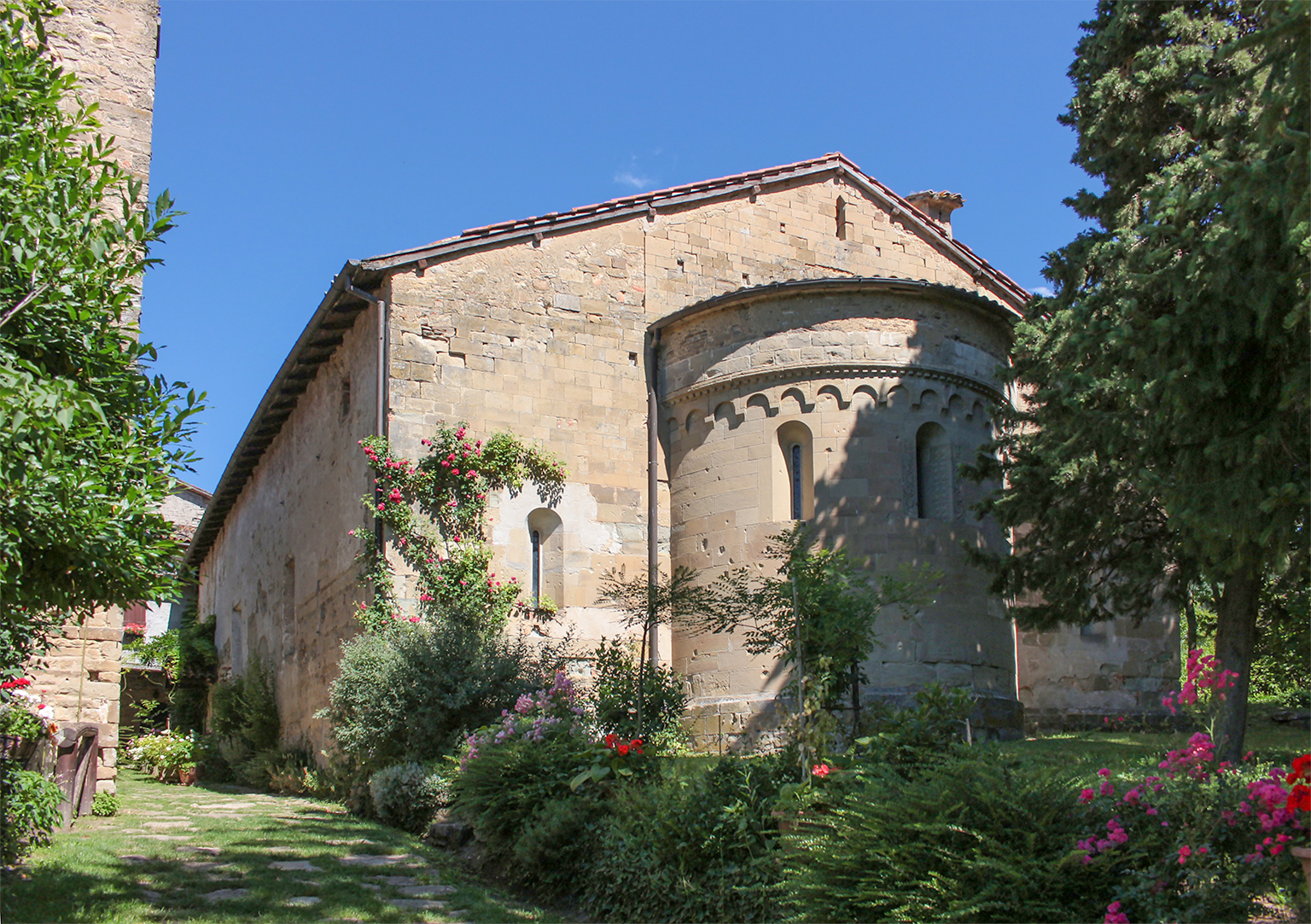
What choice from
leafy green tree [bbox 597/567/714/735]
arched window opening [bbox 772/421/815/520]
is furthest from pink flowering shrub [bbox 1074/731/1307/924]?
arched window opening [bbox 772/421/815/520]

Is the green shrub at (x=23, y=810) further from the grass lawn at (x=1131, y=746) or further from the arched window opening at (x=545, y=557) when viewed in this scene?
the arched window opening at (x=545, y=557)

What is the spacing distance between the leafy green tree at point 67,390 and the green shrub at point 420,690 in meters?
5.82

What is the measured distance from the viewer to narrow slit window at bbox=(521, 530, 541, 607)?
15312mm

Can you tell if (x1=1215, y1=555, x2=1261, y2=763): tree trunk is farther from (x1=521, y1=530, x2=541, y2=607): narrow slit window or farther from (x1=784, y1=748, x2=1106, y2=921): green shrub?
(x1=521, y1=530, x2=541, y2=607): narrow slit window

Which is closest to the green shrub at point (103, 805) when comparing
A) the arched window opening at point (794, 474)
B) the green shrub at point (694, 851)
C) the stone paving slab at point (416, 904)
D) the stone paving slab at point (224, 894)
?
the stone paving slab at point (224, 894)

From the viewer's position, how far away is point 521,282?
1614 cm

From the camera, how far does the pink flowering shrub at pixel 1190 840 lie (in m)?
5.93

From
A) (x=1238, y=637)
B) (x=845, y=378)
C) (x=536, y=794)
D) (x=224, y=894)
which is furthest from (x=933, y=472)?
(x=224, y=894)

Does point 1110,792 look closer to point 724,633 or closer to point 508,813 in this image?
point 508,813

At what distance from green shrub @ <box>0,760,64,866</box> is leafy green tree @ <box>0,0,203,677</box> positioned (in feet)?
4.58

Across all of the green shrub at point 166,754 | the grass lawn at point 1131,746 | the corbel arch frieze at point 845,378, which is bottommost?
the green shrub at point 166,754

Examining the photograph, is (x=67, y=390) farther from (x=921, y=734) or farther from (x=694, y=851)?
(x=921, y=734)

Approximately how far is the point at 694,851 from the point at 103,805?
6.74 m

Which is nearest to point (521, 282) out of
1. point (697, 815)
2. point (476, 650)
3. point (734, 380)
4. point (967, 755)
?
point (734, 380)
